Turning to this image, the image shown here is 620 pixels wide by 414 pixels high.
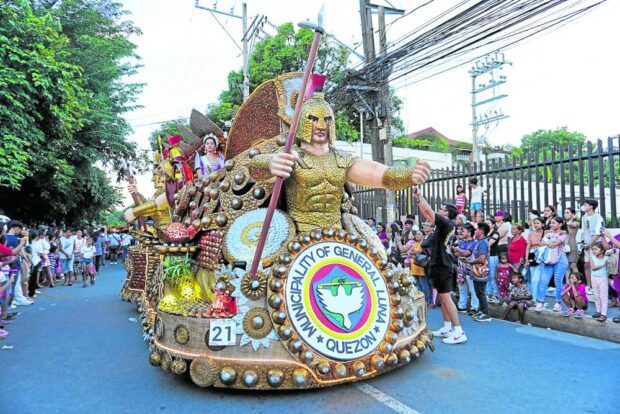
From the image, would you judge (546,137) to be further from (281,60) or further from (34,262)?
(34,262)

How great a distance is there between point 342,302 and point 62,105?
10.8 meters

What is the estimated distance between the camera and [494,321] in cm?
633

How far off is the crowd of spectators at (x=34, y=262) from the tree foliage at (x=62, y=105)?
146cm

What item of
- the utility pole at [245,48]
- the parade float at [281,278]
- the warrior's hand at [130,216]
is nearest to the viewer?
the parade float at [281,278]

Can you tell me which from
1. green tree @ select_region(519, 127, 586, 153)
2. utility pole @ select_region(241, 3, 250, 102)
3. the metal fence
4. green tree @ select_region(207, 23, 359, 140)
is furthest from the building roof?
the metal fence

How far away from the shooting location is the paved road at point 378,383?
3.22 m

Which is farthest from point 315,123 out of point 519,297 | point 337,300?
point 519,297

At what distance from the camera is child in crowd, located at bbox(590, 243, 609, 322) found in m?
5.32

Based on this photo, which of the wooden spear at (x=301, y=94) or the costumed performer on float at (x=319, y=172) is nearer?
the wooden spear at (x=301, y=94)

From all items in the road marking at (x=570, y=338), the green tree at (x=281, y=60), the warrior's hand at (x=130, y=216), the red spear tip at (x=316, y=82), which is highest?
the green tree at (x=281, y=60)

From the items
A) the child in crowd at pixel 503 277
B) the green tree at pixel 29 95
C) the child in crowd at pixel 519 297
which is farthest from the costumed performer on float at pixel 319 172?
the green tree at pixel 29 95

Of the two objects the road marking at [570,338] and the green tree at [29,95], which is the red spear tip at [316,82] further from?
the green tree at [29,95]

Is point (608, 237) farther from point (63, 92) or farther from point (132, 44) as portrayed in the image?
point (132, 44)

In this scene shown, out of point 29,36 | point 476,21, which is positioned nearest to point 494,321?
point 476,21
